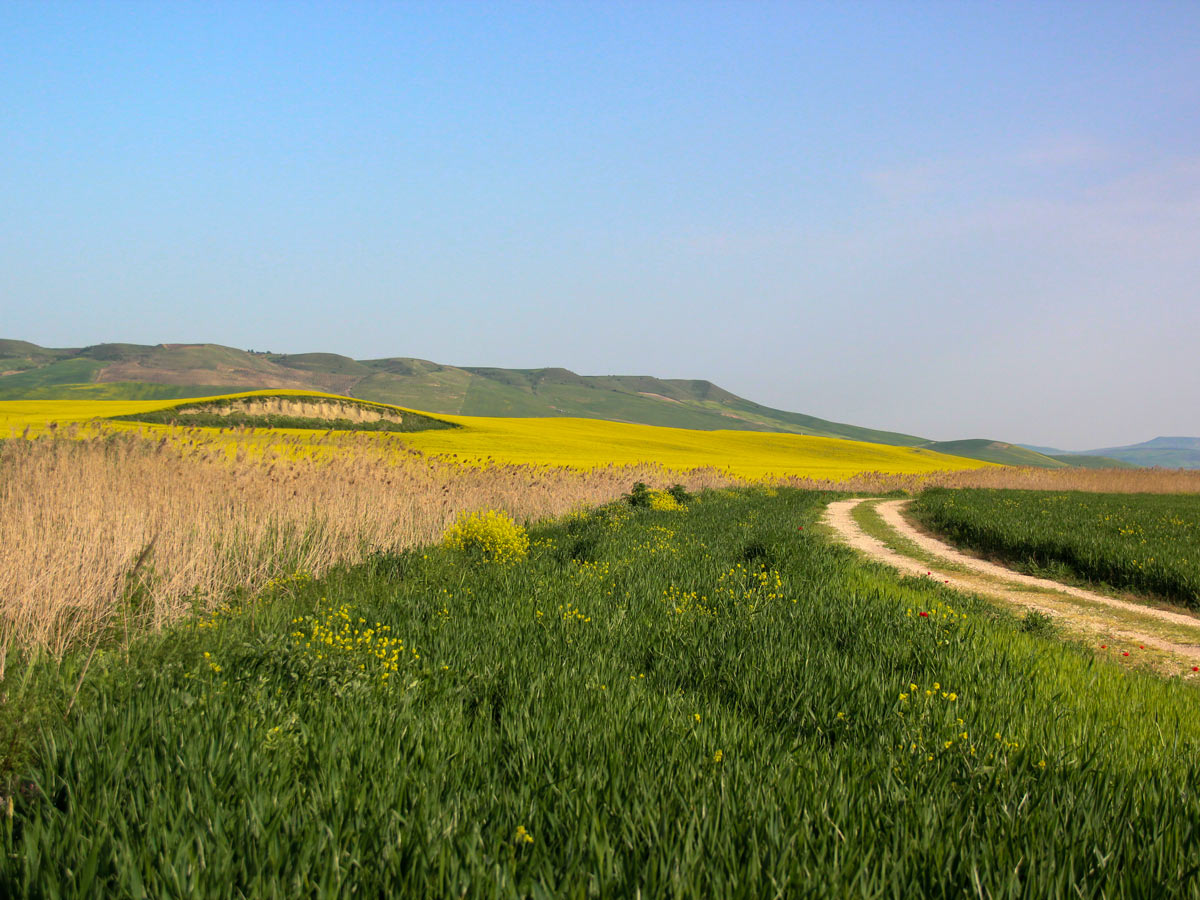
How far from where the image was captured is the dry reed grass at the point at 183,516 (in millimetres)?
5469

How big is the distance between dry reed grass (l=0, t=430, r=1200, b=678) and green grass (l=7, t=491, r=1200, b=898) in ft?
3.66

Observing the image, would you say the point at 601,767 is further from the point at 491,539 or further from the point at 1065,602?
the point at 1065,602

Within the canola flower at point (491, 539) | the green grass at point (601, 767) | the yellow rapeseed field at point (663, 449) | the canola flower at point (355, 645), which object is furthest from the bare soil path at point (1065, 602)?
the yellow rapeseed field at point (663, 449)

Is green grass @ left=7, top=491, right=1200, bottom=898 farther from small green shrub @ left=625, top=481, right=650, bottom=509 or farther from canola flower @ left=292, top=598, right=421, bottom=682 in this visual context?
small green shrub @ left=625, top=481, right=650, bottom=509

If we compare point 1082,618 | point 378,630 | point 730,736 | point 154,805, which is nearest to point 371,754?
point 154,805

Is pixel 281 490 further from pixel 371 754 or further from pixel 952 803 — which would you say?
pixel 952 803

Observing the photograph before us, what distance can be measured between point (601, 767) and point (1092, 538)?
14.5 meters

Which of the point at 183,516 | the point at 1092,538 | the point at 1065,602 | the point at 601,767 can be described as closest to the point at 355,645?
the point at 601,767

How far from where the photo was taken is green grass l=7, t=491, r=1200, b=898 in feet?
6.84

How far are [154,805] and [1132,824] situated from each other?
372 cm

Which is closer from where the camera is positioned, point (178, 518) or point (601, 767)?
point (601, 767)

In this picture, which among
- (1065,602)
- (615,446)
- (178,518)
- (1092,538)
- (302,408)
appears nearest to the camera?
(178,518)

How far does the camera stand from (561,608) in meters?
6.00

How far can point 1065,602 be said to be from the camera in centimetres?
1005
